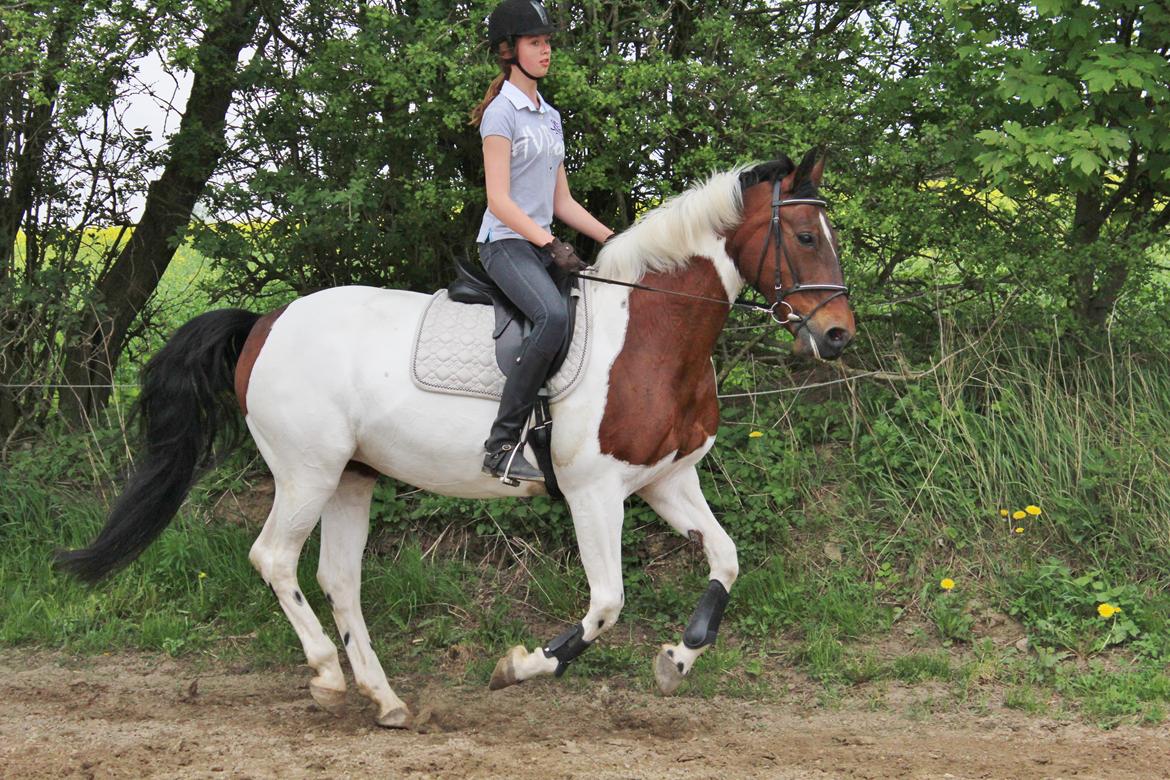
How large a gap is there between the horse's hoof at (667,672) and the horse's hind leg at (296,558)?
4.85ft

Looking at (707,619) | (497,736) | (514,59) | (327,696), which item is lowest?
(497,736)

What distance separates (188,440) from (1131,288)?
17.8 feet

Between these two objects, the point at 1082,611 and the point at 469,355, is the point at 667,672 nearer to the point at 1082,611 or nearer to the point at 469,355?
the point at 469,355

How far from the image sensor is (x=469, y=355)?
4992 mm

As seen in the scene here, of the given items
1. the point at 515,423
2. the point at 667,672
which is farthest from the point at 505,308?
the point at 667,672

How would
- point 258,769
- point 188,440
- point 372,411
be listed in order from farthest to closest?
point 188,440 → point 372,411 → point 258,769

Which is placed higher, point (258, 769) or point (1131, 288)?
point (1131, 288)

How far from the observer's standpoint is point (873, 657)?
5598 mm

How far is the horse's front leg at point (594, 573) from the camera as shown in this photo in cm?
484

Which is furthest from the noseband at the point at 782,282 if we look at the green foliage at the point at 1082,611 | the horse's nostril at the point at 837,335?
the green foliage at the point at 1082,611

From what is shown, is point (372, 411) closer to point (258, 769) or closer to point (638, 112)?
point (258, 769)

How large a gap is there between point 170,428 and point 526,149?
2258mm

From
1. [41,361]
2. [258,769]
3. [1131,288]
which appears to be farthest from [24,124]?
[1131,288]

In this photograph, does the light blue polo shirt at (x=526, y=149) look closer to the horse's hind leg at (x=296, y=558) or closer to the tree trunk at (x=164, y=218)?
the horse's hind leg at (x=296, y=558)
